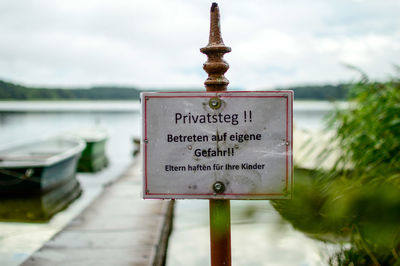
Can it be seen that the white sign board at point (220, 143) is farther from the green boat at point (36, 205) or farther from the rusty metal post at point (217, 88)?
the green boat at point (36, 205)

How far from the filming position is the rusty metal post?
1393 mm

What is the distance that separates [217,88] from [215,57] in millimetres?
133

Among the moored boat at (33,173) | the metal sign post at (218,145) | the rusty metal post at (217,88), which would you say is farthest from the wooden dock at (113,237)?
the moored boat at (33,173)

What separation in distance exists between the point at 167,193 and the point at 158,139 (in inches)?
8.6

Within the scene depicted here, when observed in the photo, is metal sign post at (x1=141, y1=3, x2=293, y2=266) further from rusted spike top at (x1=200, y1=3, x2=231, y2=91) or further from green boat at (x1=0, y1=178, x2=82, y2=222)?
green boat at (x1=0, y1=178, x2=82, y2=222)

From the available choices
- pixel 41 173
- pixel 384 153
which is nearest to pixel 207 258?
pixel 384 153

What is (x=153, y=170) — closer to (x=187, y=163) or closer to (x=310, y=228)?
(x=187, y=163)

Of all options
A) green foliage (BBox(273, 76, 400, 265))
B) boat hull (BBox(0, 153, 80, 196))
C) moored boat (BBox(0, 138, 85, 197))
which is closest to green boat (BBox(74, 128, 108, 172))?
moored boat (BBox(0, 138, 85, 197))

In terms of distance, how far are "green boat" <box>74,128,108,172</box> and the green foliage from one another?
1205cm

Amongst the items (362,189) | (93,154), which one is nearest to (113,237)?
(362,189)

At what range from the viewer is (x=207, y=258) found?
3803 mm

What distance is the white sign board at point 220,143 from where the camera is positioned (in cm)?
134

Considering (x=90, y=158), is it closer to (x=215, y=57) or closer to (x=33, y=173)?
(x=33, y=173)

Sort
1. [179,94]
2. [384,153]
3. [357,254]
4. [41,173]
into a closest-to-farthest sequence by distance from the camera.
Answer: [179,94] → [357,254] → [384,153] → [41,173]
